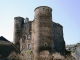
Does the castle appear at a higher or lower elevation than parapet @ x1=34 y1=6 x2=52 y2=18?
lower

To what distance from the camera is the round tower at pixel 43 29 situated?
39.6 m

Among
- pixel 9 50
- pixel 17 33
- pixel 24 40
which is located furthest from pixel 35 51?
pixel 17 33

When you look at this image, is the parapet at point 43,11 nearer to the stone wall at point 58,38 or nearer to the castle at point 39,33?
the castle at point 39,33

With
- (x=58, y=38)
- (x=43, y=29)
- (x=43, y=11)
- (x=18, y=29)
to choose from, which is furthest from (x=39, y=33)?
(x=18, y=29)

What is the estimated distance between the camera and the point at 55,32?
47.9 m

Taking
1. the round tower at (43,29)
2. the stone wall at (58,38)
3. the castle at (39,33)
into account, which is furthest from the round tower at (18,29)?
the round tower at (43,29)

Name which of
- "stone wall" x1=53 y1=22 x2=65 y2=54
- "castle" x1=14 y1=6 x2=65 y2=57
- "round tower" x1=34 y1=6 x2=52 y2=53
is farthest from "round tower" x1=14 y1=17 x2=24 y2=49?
"round tower" x1=34 y1=6 x2=52 y2=53

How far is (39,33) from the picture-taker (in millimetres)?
40062

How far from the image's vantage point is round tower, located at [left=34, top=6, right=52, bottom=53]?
3962cm

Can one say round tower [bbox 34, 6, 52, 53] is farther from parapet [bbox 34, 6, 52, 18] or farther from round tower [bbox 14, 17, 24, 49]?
round tower [bbox 14, 17, 24, 49]

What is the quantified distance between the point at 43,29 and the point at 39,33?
4.11 ft

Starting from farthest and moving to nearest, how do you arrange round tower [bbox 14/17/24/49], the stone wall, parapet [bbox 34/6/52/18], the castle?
1. round tower [bbox 14/17/24/49]
2. the stone wall
3. parapet [bbox 34/6/52/18]
4. the castle

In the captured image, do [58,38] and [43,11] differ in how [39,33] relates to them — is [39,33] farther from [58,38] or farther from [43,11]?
[58,38]

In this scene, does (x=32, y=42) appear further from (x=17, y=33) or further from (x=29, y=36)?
(x=17, y=33)
